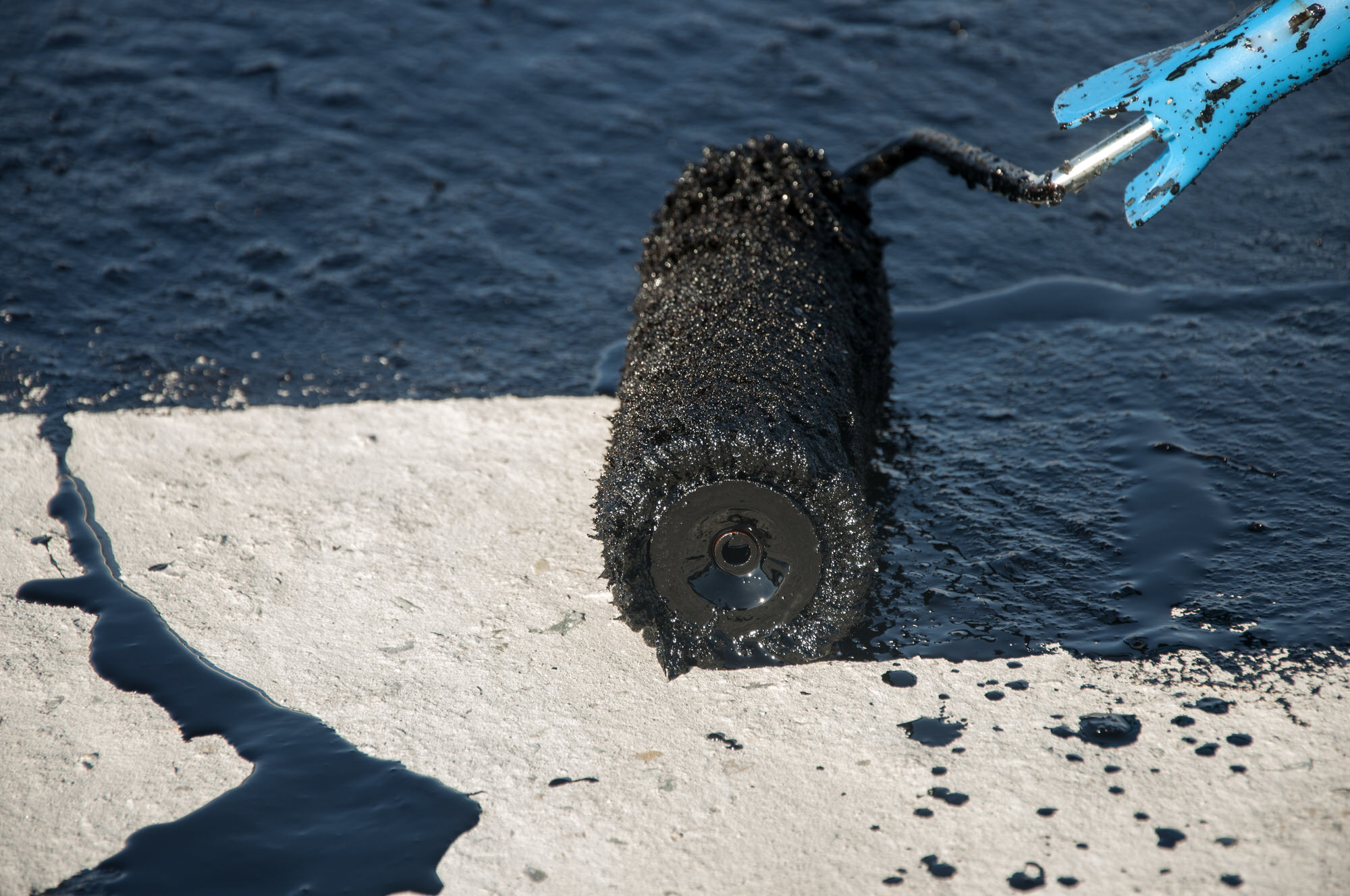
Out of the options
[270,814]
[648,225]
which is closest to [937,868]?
[270,814]

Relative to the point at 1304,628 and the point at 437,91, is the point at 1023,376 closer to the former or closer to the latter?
the point at 1304,628

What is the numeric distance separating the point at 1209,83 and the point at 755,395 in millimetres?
1461

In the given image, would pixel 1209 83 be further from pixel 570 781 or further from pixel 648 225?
pixel 648 225

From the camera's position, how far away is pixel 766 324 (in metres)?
3.13

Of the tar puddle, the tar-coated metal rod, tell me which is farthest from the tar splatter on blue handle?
the tar puddle

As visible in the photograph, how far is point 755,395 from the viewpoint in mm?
2816

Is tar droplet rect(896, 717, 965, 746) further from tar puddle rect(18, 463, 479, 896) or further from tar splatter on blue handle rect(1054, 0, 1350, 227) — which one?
tar splatter on blue handle rect(1054, 0, 1350, 227)

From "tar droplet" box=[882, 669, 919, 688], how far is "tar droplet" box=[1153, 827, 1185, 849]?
0.67 meters

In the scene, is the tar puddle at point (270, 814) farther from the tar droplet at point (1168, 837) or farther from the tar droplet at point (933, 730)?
the tar droplet at point (1168, 837)

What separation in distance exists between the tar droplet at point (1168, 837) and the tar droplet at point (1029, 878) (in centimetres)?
27

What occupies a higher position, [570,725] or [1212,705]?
[1212,705]

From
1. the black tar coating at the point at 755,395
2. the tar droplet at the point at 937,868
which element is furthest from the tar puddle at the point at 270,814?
the tar droplet at the point at 937,868

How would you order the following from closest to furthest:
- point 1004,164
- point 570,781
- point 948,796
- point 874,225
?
point 948,796, point 570,781, point 1004,164, point 874,225

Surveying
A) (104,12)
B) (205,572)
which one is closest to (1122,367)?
(205,572)
